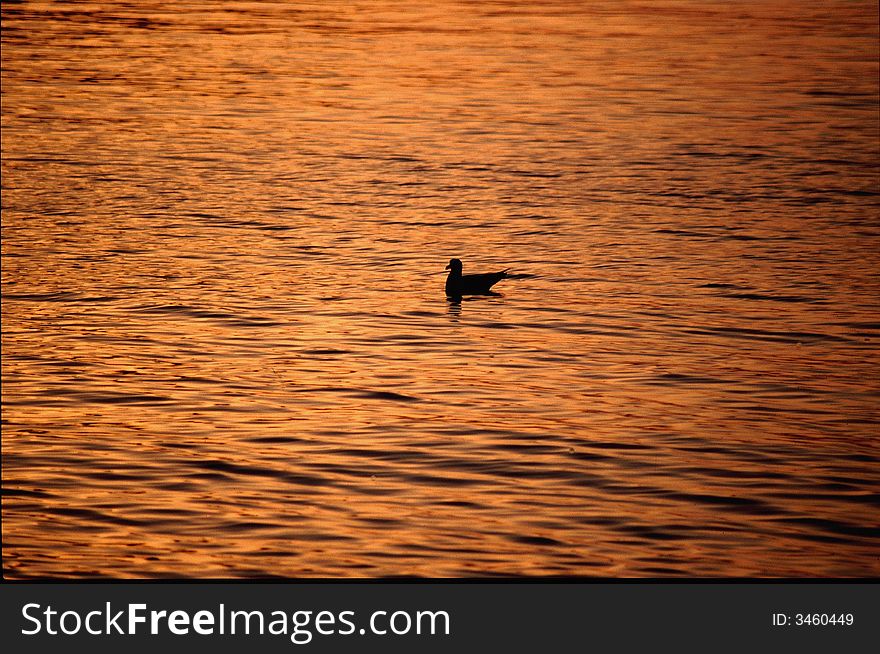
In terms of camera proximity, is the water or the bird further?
the bird

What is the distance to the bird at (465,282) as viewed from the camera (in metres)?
18.4

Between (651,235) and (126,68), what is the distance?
913 inches

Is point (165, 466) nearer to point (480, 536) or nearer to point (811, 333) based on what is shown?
point (480, 536)

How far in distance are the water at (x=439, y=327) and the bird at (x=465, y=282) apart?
0.28m

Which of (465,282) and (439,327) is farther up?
(465,282)

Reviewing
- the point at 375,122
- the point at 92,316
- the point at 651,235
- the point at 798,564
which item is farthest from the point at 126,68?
the point at 798,564

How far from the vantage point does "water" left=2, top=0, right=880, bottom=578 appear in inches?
407

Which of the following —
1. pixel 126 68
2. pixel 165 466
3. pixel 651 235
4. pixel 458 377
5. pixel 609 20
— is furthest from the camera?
pixel 609 20

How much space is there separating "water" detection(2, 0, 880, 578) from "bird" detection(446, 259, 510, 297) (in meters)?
0.28

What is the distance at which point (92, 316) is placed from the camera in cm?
1708

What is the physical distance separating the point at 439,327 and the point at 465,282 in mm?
1445

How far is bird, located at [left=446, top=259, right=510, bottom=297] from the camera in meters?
18.4

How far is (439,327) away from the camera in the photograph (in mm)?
17125

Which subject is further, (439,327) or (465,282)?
(465,282)
